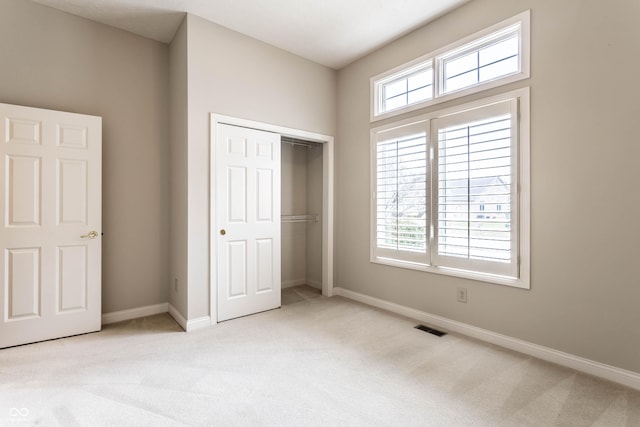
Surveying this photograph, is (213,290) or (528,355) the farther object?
(213,290)

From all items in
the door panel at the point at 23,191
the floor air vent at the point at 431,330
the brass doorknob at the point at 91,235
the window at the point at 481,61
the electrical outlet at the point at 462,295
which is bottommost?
the floor air vent at the point at 431,330

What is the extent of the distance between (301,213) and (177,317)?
2.25 m

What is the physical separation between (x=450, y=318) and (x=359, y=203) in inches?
67.1

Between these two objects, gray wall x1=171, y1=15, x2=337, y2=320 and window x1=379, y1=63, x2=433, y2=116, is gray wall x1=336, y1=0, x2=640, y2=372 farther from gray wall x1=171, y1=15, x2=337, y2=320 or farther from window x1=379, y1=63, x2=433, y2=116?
gray wall x1=171, y1=15, x2=337, y2=320

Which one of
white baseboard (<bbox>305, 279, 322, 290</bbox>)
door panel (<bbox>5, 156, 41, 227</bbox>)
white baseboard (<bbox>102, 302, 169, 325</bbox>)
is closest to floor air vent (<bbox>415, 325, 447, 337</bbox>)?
white baseboard (<bbox>305, 279, 322, 290</bbox>)

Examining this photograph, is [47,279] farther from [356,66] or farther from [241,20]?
[356,66]

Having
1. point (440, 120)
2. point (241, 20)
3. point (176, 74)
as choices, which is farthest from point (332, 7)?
point (176, 74)

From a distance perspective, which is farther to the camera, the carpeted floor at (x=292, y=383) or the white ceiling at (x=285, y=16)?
the white ceiling at (x=285, y=16)

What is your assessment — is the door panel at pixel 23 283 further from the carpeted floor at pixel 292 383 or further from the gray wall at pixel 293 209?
the gray wall at pixel 293 209

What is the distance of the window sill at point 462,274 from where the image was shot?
8.49 feet

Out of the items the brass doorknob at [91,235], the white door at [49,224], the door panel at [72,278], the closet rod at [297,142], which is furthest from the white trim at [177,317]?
the closet rod at [297,142]

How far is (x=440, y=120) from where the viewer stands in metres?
3.08

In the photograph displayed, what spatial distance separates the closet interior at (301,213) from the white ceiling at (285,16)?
1.49 metres

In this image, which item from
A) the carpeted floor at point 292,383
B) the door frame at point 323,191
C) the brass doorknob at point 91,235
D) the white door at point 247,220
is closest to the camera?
the carpeted floor at point 292,383
